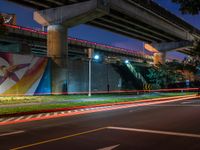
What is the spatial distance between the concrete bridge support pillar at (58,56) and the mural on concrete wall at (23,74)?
2.85ft

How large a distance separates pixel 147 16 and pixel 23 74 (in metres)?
23.6

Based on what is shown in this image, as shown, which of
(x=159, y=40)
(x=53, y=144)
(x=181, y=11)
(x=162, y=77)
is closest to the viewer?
(x=53, y=144)

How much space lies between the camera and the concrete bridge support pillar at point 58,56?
44.6 metres

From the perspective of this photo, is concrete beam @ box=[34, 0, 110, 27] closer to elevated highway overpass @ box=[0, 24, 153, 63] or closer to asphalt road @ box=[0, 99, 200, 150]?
elevated highway overpass @ box=[0, 24, 153, 63]

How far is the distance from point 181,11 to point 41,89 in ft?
107

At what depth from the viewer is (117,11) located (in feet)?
160

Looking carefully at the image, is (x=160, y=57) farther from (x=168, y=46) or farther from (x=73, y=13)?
(x=73, y=13)

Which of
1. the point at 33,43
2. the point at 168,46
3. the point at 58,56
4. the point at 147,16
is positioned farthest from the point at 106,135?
the point at 168,46

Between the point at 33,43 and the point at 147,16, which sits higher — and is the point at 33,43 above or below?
below

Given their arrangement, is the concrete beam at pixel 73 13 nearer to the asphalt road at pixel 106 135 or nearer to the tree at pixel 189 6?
the asphalt road at pixel 106 135

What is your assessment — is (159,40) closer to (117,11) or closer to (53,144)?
(117,11)

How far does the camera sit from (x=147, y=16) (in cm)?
5600

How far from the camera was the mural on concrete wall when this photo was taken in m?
38.6

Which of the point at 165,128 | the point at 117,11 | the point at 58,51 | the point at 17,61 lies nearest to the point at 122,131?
the point at 165,128
